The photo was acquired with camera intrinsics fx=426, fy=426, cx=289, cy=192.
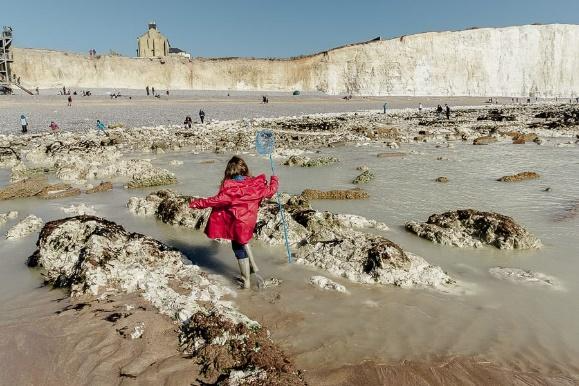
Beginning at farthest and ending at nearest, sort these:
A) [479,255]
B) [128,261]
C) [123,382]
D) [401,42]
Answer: [401,42] → [479,255] → [128,261] → [123,382]

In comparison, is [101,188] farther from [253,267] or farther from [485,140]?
[485,140]

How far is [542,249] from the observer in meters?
7.23

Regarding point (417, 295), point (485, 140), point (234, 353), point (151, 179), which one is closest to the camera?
point (234, 353)

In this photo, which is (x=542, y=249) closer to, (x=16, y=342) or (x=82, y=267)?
(x=82, y=267)

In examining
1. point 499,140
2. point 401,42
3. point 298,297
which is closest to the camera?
point 298,297

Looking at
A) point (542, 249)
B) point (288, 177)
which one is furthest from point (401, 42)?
point (542, 249)

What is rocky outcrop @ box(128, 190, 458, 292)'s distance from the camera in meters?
5.97

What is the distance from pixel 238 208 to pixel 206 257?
1.85m

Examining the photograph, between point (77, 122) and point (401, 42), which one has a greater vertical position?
point (401, 42)

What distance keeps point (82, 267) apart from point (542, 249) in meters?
7.24

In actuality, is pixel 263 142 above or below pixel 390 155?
above

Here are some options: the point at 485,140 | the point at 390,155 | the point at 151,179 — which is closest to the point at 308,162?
the point at 390,155

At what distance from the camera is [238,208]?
5656 millimetres

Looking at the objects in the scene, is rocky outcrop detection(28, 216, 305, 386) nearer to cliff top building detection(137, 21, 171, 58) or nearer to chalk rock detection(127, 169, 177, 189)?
chalk rock detection(127, 169, 177, 189)
